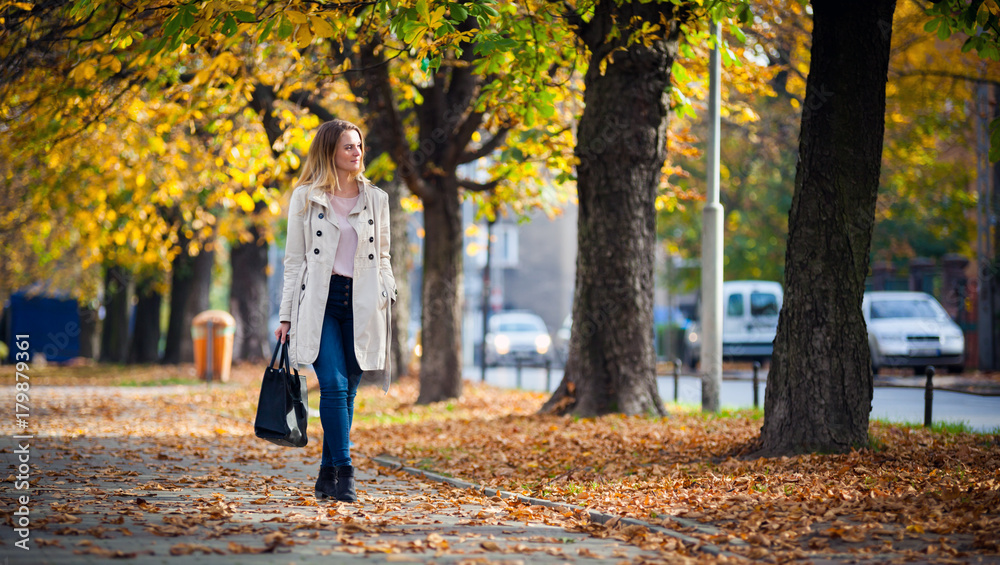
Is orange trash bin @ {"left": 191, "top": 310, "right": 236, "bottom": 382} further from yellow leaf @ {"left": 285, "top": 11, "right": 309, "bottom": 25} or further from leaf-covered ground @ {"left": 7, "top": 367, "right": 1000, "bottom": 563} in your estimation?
yellow leaf @ {"left": 285, "top": 11, "right": 309, "bottom": 25}

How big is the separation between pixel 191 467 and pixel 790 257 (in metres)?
4.71

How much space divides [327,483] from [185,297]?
2118 cm

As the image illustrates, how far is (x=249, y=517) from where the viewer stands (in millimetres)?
5168

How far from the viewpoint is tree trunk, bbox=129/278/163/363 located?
87.4 feet

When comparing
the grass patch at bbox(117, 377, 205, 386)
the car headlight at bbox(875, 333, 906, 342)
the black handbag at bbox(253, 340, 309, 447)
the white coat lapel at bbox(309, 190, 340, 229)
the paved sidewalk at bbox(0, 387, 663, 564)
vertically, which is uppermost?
the white coat lapel at bbox(309, 190, 340, 229)

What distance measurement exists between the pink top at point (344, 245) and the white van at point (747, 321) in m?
20.1

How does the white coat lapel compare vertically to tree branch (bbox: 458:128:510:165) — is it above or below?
below

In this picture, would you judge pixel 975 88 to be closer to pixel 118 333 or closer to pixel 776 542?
pixel 776 542

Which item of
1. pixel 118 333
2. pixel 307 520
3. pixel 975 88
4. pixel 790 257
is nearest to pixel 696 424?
pixel 790 257

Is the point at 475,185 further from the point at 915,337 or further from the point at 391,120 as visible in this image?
the point at 915,337

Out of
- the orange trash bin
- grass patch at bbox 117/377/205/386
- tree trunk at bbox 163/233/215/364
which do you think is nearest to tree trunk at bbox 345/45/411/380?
the orange trash bin

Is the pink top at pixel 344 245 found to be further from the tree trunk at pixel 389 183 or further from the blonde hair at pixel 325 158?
the tree trunk at pixel 389 183

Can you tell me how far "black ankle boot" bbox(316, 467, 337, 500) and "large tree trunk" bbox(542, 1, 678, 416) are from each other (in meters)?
4.60

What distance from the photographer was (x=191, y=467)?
7.42m
